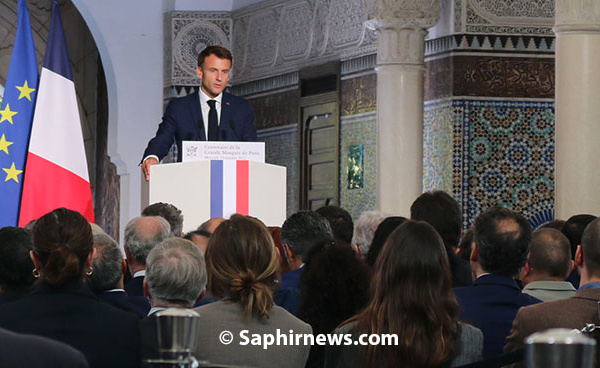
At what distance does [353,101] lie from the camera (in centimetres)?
1099

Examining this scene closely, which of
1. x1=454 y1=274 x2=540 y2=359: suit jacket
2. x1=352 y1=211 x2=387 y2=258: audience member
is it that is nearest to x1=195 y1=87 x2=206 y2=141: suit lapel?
x1=352 y1=211 x2=387 y2=258: audience member

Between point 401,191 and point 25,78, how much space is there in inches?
137

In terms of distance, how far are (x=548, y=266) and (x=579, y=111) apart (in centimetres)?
339

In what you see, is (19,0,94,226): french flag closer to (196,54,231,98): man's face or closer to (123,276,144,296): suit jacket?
(196,54,231,98): man's face

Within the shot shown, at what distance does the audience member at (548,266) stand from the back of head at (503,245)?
28cm

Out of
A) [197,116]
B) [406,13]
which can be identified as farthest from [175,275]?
[406,13]

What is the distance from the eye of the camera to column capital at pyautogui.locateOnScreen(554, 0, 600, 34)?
24.0ft

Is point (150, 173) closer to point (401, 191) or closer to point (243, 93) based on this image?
point (401, 191)

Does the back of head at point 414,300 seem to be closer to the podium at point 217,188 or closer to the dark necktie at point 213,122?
the podium at point 217,188

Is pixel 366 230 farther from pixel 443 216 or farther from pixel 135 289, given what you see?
pixel 135 289

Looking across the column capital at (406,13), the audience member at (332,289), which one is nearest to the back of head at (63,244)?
the audience member at (332,289)

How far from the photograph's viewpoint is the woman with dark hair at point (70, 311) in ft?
9.95

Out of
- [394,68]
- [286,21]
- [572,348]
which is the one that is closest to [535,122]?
[394,68]

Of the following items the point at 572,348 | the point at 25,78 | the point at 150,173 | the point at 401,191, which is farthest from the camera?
the point at 401,191
